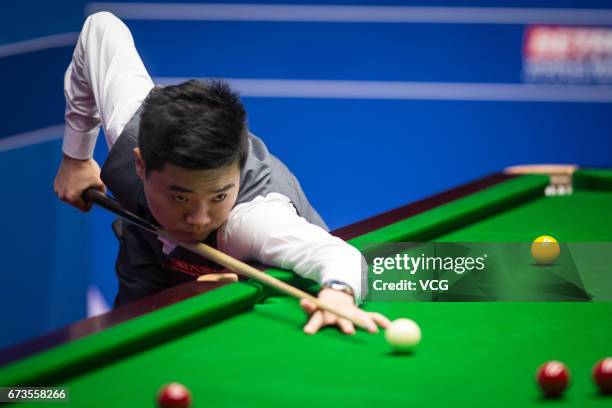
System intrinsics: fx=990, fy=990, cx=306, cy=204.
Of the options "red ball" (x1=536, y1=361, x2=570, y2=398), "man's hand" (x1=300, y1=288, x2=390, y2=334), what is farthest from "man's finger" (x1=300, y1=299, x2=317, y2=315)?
"red ball" (x1=536, y1=361, x2=570, y2=398)

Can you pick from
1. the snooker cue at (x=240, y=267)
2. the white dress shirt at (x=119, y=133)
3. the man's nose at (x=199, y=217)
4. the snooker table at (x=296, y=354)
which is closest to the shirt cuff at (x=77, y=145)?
the white dress shirt at (x=119, y=133)

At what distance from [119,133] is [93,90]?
0.30 meters

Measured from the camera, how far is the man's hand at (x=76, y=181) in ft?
10.3

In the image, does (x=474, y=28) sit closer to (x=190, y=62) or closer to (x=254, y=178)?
(x=190, y=62)

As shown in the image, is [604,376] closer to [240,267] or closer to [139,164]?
[240,267]

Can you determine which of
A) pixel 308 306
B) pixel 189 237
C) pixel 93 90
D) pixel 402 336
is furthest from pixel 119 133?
pixel 402 336

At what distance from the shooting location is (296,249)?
232 centimetres

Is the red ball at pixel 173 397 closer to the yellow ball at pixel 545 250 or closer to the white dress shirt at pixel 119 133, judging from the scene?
the white dress shirt at pixel 119 133

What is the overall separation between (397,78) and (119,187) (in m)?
2.49

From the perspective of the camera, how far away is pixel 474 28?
4.99m

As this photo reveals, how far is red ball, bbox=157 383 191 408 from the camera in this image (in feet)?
4.84

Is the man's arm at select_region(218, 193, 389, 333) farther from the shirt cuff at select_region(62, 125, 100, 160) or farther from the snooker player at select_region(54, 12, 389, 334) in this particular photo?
the shirt cuff at select_region(62, 125, 100, 160)

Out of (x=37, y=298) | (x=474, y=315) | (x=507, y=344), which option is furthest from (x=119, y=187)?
(x=37, y=298)

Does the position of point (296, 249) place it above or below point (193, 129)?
below
